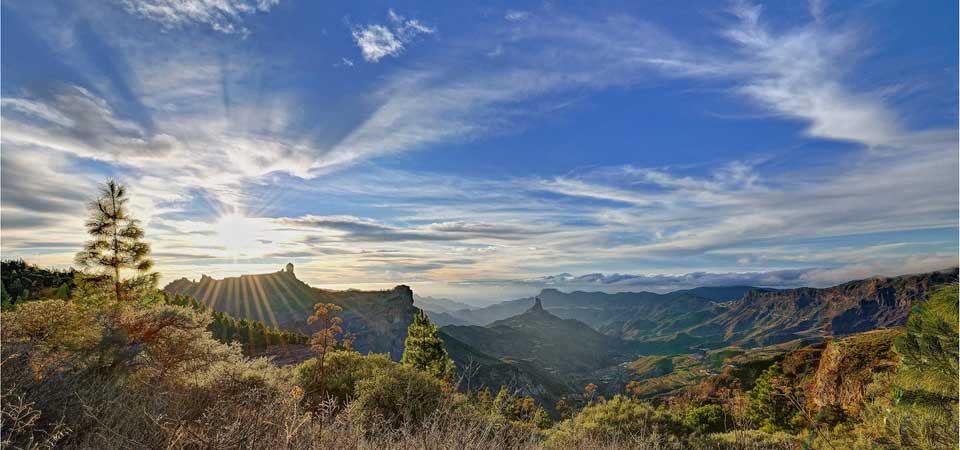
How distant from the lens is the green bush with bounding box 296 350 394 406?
12.0m

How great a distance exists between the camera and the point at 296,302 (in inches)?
6255

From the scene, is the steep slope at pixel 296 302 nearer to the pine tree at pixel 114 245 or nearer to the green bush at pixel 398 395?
the pine tree at pixel 114 245

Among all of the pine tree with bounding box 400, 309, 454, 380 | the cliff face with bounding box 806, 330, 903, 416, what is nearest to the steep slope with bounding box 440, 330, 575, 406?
the pine tree with bounding box 400, 309, 454, 380

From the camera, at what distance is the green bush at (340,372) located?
1195 cm

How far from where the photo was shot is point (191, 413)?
6.77 m

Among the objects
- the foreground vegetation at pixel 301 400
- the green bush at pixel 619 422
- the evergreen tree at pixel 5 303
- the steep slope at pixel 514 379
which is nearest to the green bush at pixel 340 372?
the foreground vegetation at pixel 301 400

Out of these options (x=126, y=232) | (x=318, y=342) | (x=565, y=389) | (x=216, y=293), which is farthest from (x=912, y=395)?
(x=216, y=293)

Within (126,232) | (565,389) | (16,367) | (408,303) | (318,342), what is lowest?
(565,389)

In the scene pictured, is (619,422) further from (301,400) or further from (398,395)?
(301,400)

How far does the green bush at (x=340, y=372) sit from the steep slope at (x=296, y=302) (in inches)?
4563

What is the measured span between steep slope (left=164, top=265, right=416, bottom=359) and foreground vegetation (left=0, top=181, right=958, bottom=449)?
118202 mm

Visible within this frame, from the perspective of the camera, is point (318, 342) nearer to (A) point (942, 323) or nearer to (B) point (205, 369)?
(B) point (205, 369)

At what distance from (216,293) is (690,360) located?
20029cm

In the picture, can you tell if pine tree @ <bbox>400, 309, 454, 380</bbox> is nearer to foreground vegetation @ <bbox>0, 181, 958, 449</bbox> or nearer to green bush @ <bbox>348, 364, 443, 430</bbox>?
foreground vegetation @ <bbox>0, 181, 958, 449</bbox>
